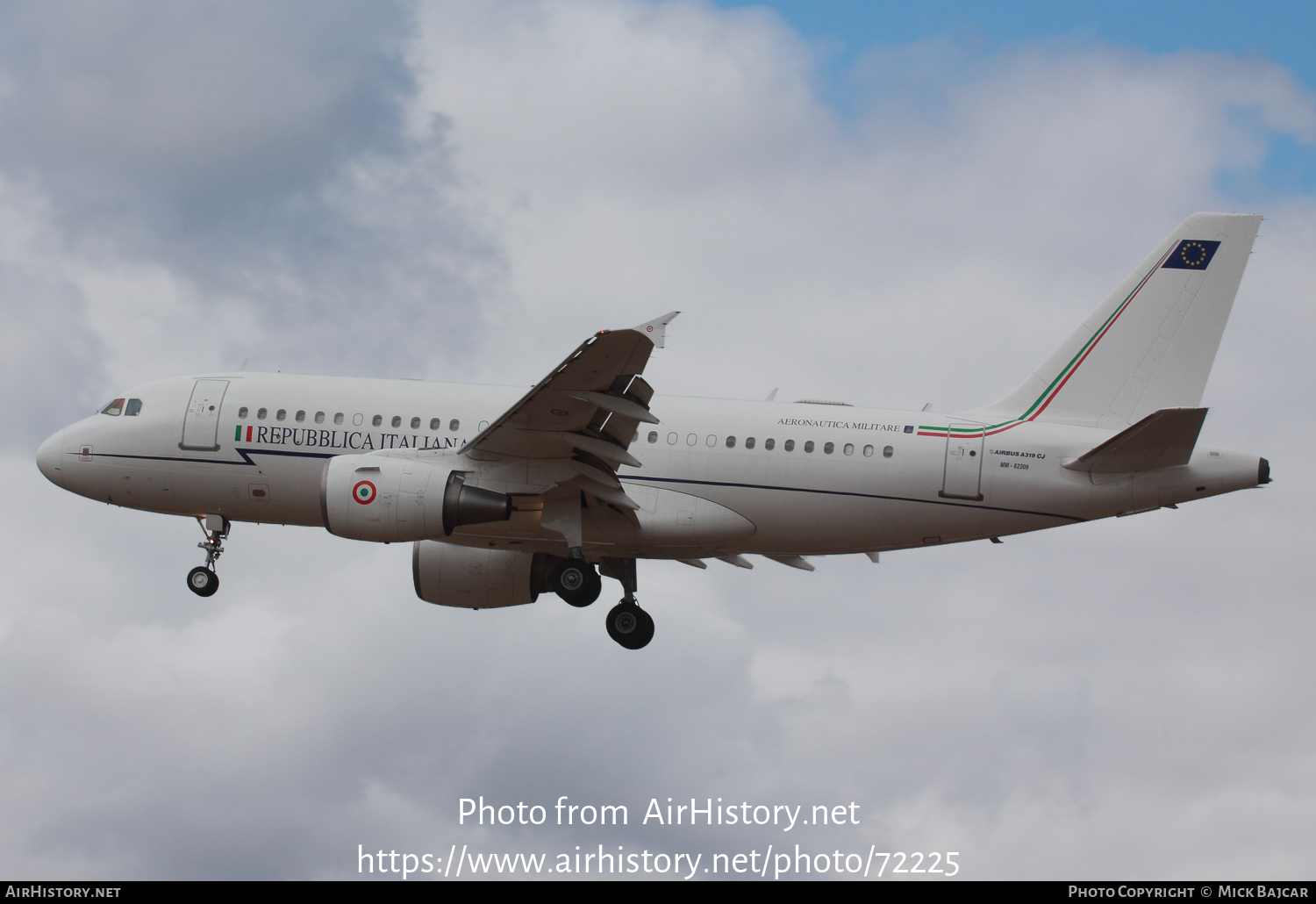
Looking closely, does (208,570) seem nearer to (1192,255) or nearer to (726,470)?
(726,470)

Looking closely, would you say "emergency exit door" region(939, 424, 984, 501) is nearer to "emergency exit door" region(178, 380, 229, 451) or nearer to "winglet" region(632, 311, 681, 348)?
"winglet" region(632, 311, 681, 348)

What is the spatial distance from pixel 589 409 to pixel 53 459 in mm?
14276

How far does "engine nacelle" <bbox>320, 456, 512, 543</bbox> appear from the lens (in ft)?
86.8

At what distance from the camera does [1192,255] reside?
2977cm

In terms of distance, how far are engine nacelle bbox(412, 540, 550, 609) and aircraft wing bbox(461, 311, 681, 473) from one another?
5.36 meters

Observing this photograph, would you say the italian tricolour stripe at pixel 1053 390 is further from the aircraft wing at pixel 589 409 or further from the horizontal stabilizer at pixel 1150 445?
the aircraft wing at pixel 589 409

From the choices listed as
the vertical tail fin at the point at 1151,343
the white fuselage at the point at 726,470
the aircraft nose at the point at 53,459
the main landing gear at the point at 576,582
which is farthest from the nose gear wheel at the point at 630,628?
the aircraft nose at the point at 53,459

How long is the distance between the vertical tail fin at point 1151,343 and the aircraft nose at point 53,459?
71.1ft

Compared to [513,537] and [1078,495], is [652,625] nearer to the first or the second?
[513,537]

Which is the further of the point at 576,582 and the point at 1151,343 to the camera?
the point at 1151,343

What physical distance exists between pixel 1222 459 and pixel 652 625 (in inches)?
516

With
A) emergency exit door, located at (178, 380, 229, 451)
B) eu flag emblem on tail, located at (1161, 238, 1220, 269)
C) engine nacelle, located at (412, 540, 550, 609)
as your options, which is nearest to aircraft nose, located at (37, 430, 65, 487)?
emergency exit door, located at (178, 380, 229, 451)

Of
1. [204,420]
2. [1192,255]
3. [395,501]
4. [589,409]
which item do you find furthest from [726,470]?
[204,420]

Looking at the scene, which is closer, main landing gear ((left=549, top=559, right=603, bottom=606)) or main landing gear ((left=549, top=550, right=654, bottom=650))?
main landing gear ((left=549, top=559, right=603, bottom=606))
